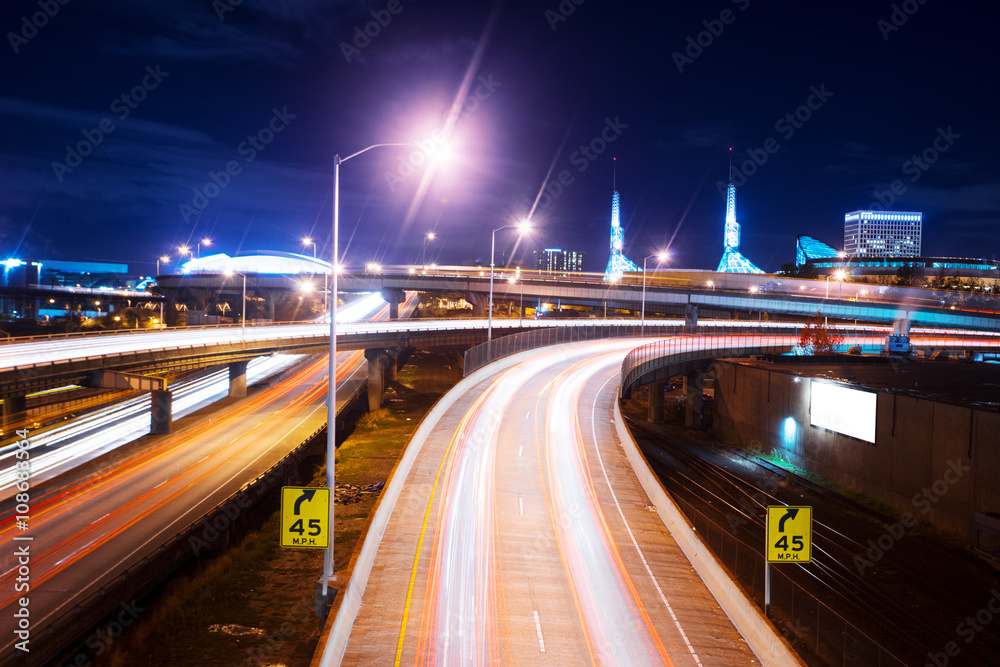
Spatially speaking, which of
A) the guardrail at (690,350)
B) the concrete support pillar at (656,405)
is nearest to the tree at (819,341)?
the guardrail at (690,350)

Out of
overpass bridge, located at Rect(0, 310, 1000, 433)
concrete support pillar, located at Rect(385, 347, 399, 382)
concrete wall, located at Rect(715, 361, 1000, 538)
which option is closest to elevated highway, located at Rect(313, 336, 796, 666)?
concrete wall, located at Rect(715, 361, 1000, 538)

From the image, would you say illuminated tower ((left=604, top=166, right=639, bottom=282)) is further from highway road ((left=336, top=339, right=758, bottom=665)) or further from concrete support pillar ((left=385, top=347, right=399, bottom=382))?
highway road ((left=336, top=339, right=758, bottom=665))

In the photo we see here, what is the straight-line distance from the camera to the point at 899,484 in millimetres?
28594

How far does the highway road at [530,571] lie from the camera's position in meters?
11.9

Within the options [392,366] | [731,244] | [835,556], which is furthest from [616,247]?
[835,556]

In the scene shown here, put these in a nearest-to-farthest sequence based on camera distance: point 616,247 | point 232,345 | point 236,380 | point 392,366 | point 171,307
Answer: point 232,345
point 236,380
point 392,366
point 171,307
point 616,247

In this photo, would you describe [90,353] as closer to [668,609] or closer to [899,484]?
[668,609]

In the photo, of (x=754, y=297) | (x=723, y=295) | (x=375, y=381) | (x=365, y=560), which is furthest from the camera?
(x=754, y=297)

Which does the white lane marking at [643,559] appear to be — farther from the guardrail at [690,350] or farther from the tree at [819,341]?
the tree at [819,341]

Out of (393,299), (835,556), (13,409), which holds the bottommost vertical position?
(835,556)

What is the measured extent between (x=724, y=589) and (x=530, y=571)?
4797mm

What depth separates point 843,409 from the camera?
3312 centimetres

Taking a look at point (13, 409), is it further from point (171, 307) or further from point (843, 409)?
point (171, 307)

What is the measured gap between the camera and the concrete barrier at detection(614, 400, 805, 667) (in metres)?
11.5
